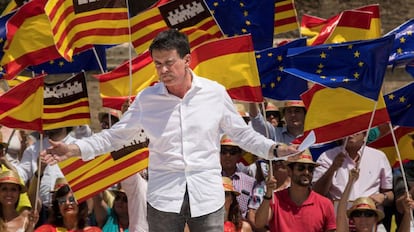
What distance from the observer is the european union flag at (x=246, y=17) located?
453 inches

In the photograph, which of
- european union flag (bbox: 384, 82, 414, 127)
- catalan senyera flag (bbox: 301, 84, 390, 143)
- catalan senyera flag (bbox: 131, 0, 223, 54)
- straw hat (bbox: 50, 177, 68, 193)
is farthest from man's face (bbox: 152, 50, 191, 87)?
european union flag (bbox: 384, 82, 414, 127)

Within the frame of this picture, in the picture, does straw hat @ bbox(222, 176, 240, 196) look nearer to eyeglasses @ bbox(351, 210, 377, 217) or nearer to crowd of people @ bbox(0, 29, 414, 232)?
crowd of people @ bbox(0, 29, 414, 232)

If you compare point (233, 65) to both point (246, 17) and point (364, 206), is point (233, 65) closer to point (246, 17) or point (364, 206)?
point (246, 17)

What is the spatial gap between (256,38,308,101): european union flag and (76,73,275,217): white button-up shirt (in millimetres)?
4124

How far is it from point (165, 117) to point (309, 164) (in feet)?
10.8

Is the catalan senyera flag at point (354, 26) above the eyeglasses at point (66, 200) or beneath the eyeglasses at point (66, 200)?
above

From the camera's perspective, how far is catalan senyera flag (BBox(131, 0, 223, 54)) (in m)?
11.2

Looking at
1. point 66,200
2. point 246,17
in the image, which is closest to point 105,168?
point 66,200

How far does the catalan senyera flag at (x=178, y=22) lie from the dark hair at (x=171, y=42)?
4.09 meters

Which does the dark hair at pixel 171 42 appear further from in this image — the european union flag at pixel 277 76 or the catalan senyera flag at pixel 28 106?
the european union flag at pixel 277 76

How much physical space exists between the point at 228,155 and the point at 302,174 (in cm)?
109

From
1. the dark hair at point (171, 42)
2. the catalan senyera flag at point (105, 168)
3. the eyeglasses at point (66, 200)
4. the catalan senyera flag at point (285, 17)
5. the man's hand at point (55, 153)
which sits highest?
the dark hair at point (171, 42)

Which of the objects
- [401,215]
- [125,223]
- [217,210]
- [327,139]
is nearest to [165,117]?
[217,210]

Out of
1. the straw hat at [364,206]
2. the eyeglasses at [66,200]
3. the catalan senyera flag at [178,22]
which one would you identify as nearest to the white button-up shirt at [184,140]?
the straw hat at [364,206]
